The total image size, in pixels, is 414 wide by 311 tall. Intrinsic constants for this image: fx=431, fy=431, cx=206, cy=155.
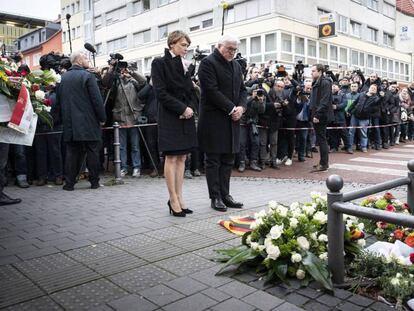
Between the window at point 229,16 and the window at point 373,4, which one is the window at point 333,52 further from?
the window at point 373,4

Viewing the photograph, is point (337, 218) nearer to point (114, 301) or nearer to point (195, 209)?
point (114, 301)

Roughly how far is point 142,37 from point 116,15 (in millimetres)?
6005

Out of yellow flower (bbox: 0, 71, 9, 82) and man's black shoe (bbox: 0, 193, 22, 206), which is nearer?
yellow flower (bbox: 0, 71, 9, 82)

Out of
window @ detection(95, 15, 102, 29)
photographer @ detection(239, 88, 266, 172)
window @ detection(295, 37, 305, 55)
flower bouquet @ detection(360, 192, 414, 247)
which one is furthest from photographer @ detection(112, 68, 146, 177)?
window @ detection(95, 15, 102, 29)

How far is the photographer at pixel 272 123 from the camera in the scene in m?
10.4

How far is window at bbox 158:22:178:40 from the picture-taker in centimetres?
4027

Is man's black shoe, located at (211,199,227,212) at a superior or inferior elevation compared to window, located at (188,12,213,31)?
inferior

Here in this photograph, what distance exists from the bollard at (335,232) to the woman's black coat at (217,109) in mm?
2684

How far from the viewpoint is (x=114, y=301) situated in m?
2.98

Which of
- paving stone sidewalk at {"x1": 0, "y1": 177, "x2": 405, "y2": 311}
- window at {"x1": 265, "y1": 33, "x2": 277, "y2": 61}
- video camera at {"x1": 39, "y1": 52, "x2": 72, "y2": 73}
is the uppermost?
window at {"x1": 265, "y1": 33, "x2": 277, "y2": 61}

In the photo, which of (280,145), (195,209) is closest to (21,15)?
(280,145)

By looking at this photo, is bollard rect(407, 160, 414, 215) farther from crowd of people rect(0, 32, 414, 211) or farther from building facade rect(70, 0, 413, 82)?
A: building facade rect(70, 0, 413, 82)

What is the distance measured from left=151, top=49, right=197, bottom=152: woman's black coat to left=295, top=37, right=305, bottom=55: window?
28.8m

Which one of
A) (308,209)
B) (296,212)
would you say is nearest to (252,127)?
(308,209)
